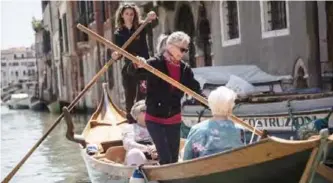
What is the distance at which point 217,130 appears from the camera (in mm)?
4105

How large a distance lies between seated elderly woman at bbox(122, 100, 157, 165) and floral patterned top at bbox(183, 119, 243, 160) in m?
1.04

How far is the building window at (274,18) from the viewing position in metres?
11.7

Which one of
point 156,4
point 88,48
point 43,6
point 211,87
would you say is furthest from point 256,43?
point 43,6

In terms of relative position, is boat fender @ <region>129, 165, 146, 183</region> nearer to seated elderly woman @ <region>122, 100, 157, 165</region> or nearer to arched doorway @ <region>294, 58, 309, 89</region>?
seated elderly woman @ <region>122, 100, 157, 165</region>

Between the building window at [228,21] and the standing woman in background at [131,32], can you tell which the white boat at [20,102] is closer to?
the building window at [228,21]

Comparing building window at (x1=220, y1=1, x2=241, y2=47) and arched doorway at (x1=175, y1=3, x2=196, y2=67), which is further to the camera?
arched doorway at (x1=175, y1=3, x2=196, y2=67)

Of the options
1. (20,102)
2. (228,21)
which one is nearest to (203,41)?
(228,21)

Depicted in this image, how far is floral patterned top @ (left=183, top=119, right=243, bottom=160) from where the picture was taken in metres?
4.11

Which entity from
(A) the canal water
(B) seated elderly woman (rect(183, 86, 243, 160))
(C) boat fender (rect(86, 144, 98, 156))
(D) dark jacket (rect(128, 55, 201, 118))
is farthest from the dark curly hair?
(A) the canal water

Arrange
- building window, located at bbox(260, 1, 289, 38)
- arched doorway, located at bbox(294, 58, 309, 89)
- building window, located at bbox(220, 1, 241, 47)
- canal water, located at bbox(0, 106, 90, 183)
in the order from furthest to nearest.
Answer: building window, located at bbox(220, 1, 241, 47), building window, located at bbox(260, 1, 289, 38), arched doorway, located at bbox(294, 58, 309, 89), canal water, located at bbox(0, 106, 90, 183)

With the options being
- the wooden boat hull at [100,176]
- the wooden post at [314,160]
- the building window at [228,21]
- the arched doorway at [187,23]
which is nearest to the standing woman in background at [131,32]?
the wooden boat hull at [100,176]

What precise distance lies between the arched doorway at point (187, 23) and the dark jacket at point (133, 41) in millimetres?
9406

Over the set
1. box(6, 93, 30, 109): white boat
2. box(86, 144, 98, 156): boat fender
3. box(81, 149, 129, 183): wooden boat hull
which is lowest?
box(6, 93, 30, 109): white boat

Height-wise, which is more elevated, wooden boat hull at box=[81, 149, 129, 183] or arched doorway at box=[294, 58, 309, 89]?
arched doorway at box=[294, 58, 309, 89]
